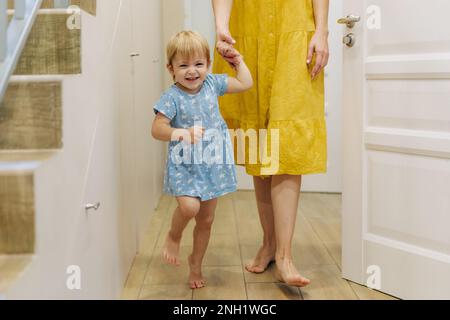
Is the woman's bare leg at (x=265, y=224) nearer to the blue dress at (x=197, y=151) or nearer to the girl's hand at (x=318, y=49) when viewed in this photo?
the blue dress at (x=197, y=151)

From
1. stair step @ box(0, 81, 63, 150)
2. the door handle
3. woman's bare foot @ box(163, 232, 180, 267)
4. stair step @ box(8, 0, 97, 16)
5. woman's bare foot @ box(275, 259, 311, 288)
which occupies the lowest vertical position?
woman's bare foot @ box(275, 259, 311, 288)

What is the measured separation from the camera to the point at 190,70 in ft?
5.60

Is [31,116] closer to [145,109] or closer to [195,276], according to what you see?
[195,276]

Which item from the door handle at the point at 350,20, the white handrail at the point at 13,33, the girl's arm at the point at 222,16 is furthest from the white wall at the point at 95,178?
the door handle at the point at 350,20

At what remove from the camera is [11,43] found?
1.08 meters

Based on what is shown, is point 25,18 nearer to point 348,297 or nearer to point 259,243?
point 348,297

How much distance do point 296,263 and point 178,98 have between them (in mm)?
879

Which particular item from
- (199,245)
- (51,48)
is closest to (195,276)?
(199,245)

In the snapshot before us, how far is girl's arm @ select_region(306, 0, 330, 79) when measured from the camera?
1.81m

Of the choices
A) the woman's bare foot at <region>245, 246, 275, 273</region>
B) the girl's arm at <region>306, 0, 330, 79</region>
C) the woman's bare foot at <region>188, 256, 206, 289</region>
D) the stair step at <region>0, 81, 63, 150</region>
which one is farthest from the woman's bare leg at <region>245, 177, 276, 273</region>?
the stair step at <region>0, 81, 63, 150</region>

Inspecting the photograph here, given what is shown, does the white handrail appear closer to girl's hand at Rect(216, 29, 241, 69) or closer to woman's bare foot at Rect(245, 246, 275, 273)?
girl's hand at Rect(216, 29, 241, 69)

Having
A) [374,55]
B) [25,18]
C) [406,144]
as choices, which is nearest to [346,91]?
[374,55]

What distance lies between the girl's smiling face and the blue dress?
3 centimetres

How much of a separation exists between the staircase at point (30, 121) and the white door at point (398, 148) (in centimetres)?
101
